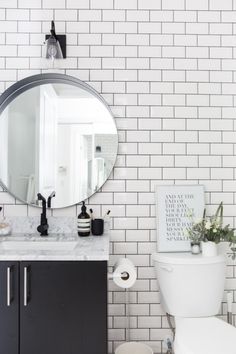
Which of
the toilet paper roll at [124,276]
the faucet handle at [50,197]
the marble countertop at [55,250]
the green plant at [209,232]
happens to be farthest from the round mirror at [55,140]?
the green plant at [209,232]

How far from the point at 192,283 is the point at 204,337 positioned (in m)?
0.30

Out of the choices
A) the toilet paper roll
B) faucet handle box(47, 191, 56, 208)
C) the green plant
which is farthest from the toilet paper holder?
faucet handle box(47, 191, 56, 208)

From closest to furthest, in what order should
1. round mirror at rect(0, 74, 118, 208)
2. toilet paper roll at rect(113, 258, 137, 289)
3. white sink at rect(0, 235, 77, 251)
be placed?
toilet paper roll at rect(113, 258, 137, 289) < white sink at rect(0, 235, 77, 251) < round mirror at rect(0, 74, 118, 208)

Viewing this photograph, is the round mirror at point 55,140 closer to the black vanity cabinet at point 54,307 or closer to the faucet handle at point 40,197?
the faucet handle at point 40,197

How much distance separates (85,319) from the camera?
4.66 feet

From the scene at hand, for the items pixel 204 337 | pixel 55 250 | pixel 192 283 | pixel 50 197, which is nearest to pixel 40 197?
pixel 50 197

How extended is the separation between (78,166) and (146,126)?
20.5 inches

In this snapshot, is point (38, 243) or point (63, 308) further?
point (38, 243)

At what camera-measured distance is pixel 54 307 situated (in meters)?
1.42

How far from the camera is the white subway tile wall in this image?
2018mm

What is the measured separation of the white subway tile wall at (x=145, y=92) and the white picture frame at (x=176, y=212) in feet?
0.21

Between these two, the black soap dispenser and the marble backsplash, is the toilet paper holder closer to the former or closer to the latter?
the black soap dispenser

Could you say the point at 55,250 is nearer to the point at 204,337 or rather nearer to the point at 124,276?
the point at 124,276

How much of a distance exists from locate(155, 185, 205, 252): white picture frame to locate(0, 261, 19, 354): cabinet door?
36.1 inches
